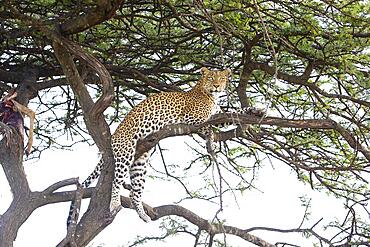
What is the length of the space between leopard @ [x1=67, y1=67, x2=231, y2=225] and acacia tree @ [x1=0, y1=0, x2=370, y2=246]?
0.09 metres

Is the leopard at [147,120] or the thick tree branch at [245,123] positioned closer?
the thick tree branch at [245,123]

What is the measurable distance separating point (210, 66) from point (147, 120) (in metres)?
1.14

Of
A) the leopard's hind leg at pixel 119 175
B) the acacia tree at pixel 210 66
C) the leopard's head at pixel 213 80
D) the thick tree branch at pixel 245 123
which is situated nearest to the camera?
the thick tree branch at pixel 245 123

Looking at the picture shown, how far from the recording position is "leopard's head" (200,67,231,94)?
471 centimetres

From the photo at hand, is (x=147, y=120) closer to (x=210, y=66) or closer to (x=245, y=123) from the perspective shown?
(x=245, y=123)

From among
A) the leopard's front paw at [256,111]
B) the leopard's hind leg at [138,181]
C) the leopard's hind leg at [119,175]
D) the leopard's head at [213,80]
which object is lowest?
the leopard's hind leg at [119,175]

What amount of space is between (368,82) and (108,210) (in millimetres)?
1791

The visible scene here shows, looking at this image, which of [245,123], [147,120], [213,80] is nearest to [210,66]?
[213,80]

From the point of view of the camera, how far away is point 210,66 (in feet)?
18.1

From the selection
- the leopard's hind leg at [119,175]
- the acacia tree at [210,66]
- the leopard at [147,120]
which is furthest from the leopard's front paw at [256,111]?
the leopard's hind leg at [119,175]

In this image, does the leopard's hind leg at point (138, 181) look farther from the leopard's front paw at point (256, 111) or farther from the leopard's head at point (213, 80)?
the leopard's front paw at point (256, 111)

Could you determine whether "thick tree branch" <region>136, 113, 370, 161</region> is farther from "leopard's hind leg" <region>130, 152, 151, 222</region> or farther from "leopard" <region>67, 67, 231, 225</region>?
"leopard's hind leg" <region>130, 152, 151, 222</region>

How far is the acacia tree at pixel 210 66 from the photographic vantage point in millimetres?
4215

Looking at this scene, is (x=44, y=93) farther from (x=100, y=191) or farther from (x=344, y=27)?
(x=344, y=27)
